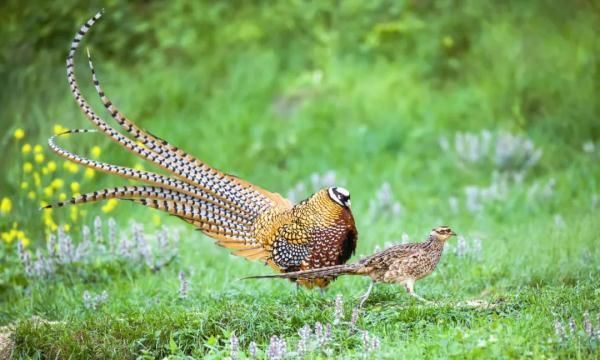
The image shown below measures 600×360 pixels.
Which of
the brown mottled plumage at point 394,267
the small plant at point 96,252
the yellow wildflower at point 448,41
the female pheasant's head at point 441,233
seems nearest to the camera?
the brown mottled plumage at point 394,267

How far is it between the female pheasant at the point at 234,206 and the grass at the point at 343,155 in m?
0.31

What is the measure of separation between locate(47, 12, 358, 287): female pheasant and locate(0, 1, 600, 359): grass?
31cm

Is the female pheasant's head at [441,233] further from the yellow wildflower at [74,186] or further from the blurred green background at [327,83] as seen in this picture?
the blurred green background at [327,83]

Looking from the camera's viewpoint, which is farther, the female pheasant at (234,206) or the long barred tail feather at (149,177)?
the female pheasant at (234,206)

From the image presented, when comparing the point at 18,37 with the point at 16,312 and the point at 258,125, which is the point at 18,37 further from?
the point at 16,312

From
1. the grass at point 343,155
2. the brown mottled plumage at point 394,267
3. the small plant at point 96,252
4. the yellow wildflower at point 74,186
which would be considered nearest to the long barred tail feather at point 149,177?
the grass at point 343,155

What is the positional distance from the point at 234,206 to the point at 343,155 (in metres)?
4.88

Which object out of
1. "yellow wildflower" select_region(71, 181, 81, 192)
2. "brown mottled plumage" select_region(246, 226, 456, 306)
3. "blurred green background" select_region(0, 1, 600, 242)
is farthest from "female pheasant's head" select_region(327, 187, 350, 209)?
"blurred green background" select_region(0, 1, 600, 242)

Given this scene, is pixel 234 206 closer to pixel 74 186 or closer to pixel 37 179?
pixel 74 186

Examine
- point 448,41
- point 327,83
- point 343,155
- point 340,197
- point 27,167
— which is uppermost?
point 448,41

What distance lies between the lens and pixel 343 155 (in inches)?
459

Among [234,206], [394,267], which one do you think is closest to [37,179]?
[234,206]

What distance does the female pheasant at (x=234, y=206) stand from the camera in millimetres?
6469

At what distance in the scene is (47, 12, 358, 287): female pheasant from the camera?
255 inches
